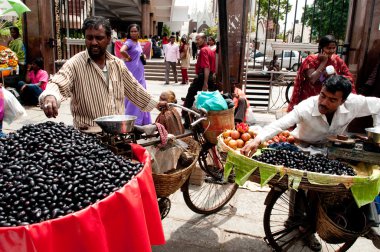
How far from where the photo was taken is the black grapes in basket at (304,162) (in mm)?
2109

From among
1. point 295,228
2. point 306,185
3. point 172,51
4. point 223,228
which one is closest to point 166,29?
point 172,51

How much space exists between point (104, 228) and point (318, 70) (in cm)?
352

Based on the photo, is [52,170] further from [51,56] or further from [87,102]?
[51,56]

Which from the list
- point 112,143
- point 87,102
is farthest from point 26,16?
point 112,143

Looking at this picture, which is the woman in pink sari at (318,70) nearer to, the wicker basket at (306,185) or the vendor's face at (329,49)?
the vendor's face at (329,49)

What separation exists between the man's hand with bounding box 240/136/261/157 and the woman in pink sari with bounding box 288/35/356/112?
2164 millimetres

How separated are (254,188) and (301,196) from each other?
1594 millimetres

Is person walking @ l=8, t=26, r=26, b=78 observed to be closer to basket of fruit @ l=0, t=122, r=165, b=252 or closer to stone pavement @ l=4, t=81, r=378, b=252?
stone pavement @ l=4, t=81, r=378, b=252

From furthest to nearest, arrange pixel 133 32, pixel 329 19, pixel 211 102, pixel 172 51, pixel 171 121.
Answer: pixel 172 51 < pixel 329 19 < pixel 133 32 < pixel 171 121 < pixel 211 102

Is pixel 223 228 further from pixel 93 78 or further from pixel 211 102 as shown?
pixel 93 78

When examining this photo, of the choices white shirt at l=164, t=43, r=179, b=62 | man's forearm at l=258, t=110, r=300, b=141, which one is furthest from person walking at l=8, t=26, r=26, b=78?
man's forearm at l=258, t=110, r=300, b=141

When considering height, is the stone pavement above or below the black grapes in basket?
below

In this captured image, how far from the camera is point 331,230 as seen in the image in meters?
2.27

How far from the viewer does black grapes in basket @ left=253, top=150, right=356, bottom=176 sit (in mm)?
2109
